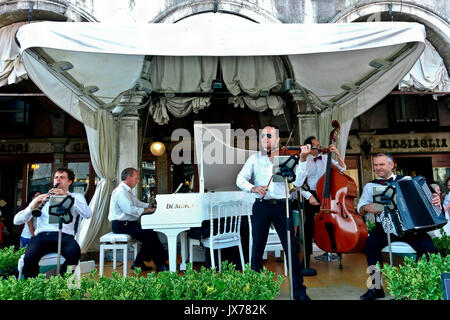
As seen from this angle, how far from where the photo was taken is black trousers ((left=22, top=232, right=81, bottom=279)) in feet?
9.98

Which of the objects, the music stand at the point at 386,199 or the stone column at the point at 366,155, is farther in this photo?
the stone column at the point at 366,155

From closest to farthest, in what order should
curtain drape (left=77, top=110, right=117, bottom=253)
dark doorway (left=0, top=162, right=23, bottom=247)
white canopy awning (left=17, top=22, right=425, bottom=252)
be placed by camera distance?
1. white canopy awning (left=17, top=22, right=425, bottom=252)
2. curtain drape (left=77, top=110, right=117, bottom=253)
3. dark doorway (left=0, top=162, right=23, bottom=247)

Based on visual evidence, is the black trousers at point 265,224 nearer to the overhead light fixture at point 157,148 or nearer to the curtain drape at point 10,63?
the curtain drape at point 10,63

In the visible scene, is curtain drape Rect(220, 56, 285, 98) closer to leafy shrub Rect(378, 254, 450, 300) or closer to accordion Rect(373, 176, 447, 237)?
accordion Rect(373, 176, 447, 237)

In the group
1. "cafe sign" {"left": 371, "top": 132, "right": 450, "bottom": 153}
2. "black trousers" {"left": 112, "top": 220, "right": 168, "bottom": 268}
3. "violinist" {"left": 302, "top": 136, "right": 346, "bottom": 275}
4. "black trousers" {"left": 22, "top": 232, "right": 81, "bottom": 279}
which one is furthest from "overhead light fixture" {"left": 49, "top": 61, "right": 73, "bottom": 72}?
"cafe sign" {"left": 371, "top": 132, "right": 450, "bottom": 153}

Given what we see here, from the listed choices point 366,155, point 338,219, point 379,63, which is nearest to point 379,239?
point 338,219

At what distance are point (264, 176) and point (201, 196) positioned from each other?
0.94 meters

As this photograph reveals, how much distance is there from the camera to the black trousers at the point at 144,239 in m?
4.26

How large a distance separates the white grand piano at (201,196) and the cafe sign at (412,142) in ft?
20.1

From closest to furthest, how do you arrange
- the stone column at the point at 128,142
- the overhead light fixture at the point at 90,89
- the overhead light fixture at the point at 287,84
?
the overhead light fixture at the point at 90,89, the overhead light fixture at the point at 287,84, the stone column at the point at 128,142

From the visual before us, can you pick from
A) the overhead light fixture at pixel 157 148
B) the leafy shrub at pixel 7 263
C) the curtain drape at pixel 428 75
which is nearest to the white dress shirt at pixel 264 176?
the leafy shrub at pixel 7 263

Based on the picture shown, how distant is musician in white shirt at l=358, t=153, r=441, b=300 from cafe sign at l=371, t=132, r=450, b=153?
651 centimetres

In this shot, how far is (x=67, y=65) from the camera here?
3691 millimetres

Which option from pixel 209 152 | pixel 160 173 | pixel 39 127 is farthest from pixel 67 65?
pixel 39 127
